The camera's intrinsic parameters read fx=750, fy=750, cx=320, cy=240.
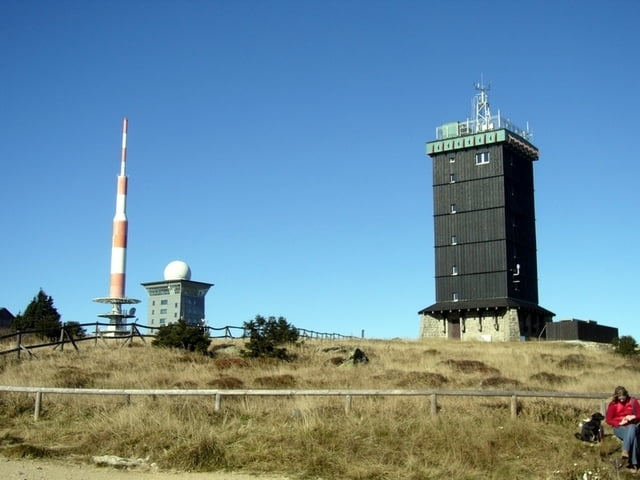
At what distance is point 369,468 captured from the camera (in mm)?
12961

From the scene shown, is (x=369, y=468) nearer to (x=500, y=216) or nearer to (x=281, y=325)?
(x=281, y=325)

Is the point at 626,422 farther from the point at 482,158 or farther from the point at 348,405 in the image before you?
the point at 482,158

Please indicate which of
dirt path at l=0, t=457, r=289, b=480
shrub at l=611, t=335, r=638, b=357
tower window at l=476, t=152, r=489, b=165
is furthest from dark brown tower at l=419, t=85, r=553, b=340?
dirt path at l=0, t=457, r=289, b=480

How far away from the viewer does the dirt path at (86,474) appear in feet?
41.3

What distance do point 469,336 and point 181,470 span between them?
58.7 metres

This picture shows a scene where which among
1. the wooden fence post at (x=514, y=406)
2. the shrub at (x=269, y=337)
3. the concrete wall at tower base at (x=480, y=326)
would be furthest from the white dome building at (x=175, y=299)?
the wooden fence post at (x=514, y=406)

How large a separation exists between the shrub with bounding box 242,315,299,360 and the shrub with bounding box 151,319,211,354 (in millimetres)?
2342

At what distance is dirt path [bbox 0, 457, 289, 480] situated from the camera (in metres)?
12.6

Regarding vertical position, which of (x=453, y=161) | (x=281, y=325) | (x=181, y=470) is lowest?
(x=181, y=470)

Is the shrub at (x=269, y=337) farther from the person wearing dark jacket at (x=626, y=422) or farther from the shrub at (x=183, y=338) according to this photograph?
the person wearing dark jacket at (x=626, y=422)

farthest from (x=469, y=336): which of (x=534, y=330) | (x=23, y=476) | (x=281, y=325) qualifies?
(x=23, y=476)

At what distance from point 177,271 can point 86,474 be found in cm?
10492

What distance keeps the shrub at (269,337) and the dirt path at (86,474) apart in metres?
20.8

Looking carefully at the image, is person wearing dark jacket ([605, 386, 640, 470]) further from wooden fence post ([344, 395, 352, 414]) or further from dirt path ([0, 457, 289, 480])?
dirt path ([0, 457, 289, 480])
